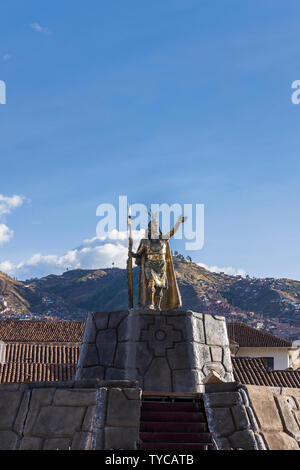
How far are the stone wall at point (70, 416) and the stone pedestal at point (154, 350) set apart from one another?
237 centimetres

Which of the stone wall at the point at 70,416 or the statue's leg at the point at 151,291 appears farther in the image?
the statue's leg at the point at 151,291

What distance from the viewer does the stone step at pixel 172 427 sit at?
8.09 m

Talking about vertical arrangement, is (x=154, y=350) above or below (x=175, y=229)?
below

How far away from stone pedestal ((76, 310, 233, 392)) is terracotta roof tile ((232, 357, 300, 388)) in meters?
17.3

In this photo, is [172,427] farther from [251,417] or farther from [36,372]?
[36,372]

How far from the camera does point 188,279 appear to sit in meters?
118

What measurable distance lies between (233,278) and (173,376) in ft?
416

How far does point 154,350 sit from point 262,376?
19411 mm

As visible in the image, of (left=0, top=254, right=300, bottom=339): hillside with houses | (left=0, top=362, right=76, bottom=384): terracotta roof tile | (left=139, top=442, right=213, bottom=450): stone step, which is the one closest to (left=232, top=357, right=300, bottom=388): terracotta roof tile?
(left=0, top=362, right=76, bottom=384): terracotta roof tile

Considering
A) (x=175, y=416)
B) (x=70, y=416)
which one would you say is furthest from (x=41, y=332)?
(x=70, y=416)

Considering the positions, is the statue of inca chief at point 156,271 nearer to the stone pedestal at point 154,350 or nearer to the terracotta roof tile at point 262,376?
the stone pedestal at point 154,350

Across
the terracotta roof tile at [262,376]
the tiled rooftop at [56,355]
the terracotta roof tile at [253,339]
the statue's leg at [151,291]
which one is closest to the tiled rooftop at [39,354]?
the tiled rooftop at [56,355]

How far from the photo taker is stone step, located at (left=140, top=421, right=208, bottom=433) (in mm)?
8094

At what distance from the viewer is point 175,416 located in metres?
8.41
